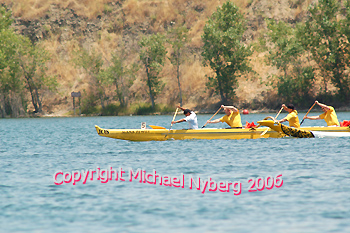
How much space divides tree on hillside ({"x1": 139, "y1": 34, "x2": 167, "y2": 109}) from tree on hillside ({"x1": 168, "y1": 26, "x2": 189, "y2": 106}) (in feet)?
4.78

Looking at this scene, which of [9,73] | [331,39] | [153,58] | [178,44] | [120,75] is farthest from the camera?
[120,75]

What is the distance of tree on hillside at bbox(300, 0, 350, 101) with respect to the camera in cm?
6144

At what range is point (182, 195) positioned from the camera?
12.7 metres

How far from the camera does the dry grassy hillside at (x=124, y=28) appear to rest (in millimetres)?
75812

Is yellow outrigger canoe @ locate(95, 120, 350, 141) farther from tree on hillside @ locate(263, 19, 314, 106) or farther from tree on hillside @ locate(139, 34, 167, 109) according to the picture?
tree on hillside @ locate(139, 34, 167, 109)

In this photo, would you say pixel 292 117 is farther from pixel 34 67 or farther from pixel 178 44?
pixel 34 67

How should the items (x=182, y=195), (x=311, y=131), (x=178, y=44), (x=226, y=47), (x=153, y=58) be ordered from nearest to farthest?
(x=182, y=195) < (x=311, y=131) < (x=226, y=47) < (x=178, y=44) < (x=153, y=58)

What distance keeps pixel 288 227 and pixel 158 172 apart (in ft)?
22.8

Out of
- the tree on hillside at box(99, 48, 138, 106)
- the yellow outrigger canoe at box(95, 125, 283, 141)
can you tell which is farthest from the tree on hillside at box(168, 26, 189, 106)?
the yellow outrigger canoe at box(95, 125, 283, 141)

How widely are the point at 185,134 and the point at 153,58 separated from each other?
47.8 metres

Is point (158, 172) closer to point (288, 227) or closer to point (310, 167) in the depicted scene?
point (310, 167)

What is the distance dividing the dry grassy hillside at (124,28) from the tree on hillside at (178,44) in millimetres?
2976

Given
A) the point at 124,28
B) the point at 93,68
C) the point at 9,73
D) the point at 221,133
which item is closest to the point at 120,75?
the point at 93,68

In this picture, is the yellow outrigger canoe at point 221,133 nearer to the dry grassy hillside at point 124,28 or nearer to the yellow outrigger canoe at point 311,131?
the yellow outrigger canoe at point 311,131
